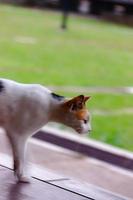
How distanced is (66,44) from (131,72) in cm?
212

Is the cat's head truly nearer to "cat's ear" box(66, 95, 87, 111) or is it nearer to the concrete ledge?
"cat's ear" box(66, 95, 87, 111)

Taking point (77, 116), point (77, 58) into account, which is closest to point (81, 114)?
point (77, 116)

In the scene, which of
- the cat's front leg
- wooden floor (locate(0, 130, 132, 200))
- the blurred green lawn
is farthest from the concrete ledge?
the cat's front leg

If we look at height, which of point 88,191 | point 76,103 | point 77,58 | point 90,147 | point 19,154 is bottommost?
point 77,58

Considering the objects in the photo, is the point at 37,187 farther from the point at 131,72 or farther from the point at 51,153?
the point at 131,72

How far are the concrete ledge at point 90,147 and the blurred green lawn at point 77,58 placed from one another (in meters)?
0.20

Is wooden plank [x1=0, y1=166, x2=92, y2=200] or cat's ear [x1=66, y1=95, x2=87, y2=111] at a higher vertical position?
cat's ear [x1=66, y1=95, x2=87, y2=111]

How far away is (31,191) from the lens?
4.98 feet

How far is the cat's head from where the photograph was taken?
1.49 meters

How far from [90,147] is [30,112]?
6.95 ft

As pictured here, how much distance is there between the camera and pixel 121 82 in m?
6.00

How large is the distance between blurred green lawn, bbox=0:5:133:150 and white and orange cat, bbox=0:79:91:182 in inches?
89.2

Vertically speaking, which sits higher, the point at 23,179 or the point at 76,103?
the point at 76,103

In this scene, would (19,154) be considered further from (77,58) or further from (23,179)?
(77,58)
